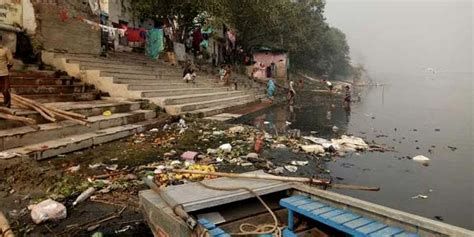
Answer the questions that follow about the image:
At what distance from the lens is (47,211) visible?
535 cm

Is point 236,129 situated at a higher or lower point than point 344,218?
higher

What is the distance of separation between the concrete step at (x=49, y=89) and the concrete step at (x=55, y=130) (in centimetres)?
212

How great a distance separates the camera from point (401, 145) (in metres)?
13.0

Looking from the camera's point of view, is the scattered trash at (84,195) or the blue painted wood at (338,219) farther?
the scattered trash at (84,195)

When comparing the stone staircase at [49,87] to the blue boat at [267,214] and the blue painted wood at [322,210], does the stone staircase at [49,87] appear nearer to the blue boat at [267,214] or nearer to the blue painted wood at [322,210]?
the blue boat at [267,214]

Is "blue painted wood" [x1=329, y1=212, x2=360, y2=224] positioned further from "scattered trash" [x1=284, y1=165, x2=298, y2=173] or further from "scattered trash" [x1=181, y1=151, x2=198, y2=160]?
"scattered trash" [x1=181, y1=151, x2=198, y2=160]

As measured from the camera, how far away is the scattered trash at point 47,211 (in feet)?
17.3

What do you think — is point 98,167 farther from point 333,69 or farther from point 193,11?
point 333,69

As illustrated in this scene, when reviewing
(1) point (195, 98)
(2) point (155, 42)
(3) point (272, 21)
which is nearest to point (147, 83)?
(1) point (195, 98)

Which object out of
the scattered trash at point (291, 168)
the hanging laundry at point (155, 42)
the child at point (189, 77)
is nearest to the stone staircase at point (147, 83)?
the child at point (189, 77)

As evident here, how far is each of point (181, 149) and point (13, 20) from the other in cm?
861

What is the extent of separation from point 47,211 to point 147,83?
11762 millimetres

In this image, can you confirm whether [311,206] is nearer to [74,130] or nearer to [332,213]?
[332,213]

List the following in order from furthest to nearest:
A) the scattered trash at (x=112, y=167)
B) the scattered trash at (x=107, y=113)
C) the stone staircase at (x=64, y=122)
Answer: the scattered trash at (x=107, y=113), the stone staircase at (x=64, y=122), the scattered trash at (x=112, y=167)
